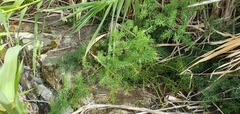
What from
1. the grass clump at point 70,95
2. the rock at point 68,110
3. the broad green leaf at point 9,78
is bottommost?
the rock at point 68,110

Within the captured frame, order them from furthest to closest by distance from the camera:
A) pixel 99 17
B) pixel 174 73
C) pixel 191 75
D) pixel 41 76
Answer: pixel 99 17 < pixel 41 76 < pixel 174 73 < pixel 191 75

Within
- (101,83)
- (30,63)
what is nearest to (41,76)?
(30,63)

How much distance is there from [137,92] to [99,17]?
1.70 feet

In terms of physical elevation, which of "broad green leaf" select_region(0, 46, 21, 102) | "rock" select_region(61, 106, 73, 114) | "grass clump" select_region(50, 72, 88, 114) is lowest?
"rock" select_region(61, 106, 73, 114)

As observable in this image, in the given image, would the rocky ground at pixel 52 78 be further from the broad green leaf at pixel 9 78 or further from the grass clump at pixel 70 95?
the broad green leaf at pixel 9 78

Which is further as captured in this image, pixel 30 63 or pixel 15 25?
pixel 15 25

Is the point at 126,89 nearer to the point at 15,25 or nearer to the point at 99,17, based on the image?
the point at 99,17

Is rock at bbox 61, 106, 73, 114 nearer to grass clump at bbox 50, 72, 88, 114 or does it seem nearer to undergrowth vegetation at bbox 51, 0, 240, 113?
grass clump at bbox 50, 72, 88, 114

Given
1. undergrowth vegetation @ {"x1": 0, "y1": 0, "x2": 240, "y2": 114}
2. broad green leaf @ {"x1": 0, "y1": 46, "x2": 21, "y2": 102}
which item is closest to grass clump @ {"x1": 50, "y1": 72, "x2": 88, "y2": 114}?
undergrowth vegetation @ {"x1": 0, "y1": 0, "x2": 240, "y2": 114}

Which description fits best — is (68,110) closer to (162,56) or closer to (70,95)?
(70,95)

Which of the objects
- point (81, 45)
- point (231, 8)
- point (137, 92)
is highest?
point (231, 8)

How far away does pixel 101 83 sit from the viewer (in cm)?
143

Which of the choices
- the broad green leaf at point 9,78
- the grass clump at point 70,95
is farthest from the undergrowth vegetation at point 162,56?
the broad green leaf at point 9,78

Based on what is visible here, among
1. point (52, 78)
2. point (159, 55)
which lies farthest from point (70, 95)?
point (159, 55)
